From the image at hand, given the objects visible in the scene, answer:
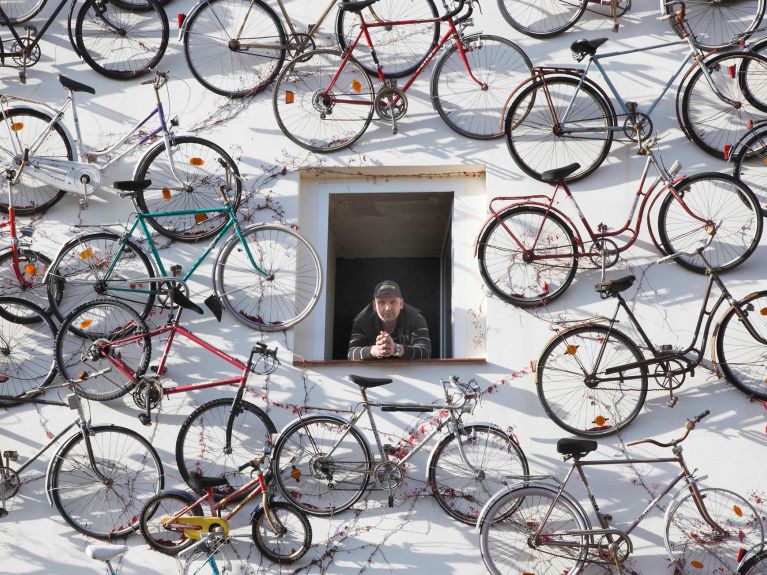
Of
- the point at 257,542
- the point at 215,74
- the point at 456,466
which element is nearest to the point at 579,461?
the point at 456,466

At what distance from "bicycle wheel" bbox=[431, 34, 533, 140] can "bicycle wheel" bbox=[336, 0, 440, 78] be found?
0.27 metres

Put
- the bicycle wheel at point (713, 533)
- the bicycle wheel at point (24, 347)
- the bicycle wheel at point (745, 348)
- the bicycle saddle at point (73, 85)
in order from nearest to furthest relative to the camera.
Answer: the bicycle wheel at point (713, 533), the bicycle wheel at point (745, 348), the bicycle wheel at point (24, 347), the bicycle saddle at point (73, 85)

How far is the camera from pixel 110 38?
9.62m

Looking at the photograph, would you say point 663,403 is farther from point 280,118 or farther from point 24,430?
point 24,430

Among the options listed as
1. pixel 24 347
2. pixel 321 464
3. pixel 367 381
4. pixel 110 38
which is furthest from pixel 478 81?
pixel 24 347

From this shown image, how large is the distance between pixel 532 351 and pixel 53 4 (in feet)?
15.3

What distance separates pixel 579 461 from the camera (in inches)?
311

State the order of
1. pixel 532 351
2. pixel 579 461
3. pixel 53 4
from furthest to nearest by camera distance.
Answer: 1. pixel 53 4
2. pixel 532 351
3. pixel 579 461

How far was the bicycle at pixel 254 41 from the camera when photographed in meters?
9.29

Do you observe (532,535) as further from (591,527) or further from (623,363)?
(623,363)

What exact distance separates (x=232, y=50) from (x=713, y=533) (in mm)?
4806

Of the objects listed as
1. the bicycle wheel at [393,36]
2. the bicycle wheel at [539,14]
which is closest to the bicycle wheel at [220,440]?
the bicycle wheel at [393,36]

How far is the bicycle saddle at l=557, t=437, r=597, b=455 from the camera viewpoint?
7766 mm

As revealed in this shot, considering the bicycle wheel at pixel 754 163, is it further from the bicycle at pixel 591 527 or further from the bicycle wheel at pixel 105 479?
the bicycle wheel at pixel 105 479
